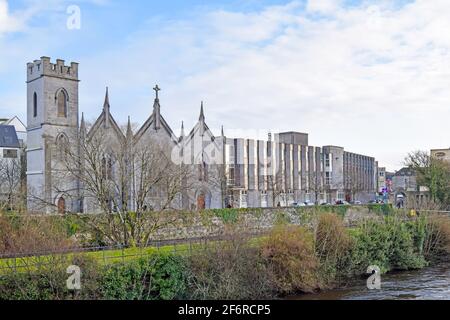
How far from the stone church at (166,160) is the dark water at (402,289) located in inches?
469

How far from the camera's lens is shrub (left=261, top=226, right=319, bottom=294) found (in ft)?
86.6

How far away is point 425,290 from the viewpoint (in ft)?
89.3

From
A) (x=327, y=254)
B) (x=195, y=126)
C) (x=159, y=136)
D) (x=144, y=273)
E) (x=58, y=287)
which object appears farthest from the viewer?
(x=195, y=126)

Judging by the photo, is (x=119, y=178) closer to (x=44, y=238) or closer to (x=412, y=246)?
(x=44, y=238)

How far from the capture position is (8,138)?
69312 millimetres

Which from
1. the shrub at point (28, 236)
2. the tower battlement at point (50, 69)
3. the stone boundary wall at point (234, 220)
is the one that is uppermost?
the tower battlement at point (50, 69)

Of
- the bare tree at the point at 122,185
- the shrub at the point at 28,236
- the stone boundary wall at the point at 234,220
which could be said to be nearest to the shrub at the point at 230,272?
the stone boundary wall at the point at 234,220

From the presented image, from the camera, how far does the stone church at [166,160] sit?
3506 centimetres

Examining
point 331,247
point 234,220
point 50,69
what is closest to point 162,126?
point 50,69

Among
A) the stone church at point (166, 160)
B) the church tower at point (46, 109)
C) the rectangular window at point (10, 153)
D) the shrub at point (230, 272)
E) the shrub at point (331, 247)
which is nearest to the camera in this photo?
the shrub at point (230, 272)

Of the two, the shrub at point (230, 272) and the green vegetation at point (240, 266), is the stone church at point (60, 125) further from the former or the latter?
the shrub at point (230, 272)
